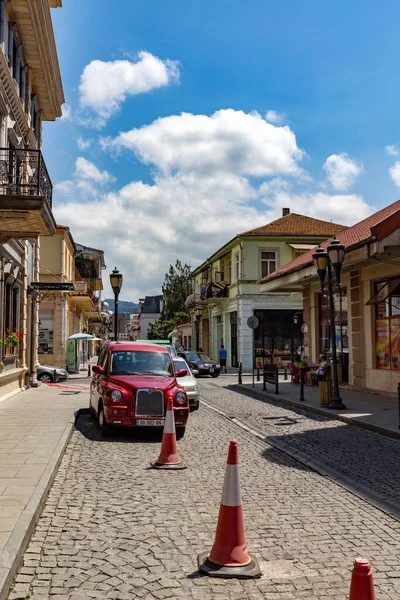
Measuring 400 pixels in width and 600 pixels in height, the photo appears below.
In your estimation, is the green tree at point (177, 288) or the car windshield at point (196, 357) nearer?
the car windshield at point (196, 357)

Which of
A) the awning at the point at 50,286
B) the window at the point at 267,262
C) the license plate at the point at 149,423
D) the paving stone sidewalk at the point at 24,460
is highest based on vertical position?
the window at the point at 267,262

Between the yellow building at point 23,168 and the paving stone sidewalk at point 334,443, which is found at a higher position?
the yellow building at point 23,168

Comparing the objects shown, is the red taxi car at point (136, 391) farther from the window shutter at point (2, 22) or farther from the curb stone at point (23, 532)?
the window shutter at point (2, 22)

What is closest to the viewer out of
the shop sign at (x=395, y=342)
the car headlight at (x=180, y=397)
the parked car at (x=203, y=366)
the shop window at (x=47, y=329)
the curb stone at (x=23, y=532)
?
the curb stone at (x=23, y=532)

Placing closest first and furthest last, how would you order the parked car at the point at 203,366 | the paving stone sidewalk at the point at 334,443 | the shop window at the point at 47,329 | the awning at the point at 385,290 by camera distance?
the paving stone sidewalk at the point at 334,443 → the awning at the point at 385,290 → the parked car at the point at 203,366 → the shop window at the point at 47,329

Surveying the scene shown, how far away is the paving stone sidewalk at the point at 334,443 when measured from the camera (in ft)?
23.9

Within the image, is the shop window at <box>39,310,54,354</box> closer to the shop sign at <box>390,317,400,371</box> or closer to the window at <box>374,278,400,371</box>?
the window at <box>374,278,400,371</box>

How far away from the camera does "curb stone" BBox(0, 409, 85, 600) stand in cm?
390

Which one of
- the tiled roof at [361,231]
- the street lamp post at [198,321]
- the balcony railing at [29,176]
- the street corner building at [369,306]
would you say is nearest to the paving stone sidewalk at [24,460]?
the balcony railing at [29,176]

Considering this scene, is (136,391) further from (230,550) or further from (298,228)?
(298,228)

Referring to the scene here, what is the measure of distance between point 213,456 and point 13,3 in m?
12.7

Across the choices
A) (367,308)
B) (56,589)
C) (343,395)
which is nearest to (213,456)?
(56,589)

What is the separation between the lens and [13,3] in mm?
15000

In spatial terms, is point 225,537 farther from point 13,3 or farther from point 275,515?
point 13,3
